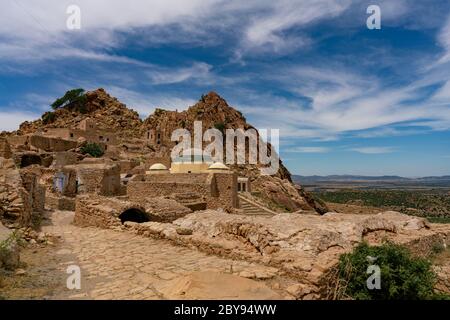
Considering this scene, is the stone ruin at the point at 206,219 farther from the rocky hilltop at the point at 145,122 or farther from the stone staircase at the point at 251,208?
the rocky hilltop at the point at 145,122

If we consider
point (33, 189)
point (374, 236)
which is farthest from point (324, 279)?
point (33, 189)

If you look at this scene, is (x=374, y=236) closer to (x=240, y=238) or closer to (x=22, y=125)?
(x=240, y=238)

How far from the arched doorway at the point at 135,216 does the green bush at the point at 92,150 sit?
100ft

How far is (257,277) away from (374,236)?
18.7ft

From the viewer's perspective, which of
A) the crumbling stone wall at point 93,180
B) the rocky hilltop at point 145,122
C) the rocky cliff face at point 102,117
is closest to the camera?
the crumbling stone wall at point 93,180

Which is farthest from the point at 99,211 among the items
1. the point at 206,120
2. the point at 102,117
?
the point at 102,117

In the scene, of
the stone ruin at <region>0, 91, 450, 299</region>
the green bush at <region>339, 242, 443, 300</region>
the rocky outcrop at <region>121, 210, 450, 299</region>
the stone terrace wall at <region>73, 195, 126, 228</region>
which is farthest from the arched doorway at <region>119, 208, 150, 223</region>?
the green bush at <region>339, 242, 443, 300</region>

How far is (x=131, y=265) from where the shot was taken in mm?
5738

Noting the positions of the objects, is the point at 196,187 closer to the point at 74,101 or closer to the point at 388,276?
the point at 388,276

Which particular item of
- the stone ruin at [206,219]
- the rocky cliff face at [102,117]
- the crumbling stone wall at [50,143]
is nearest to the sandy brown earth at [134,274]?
the stone ruin at [206,219]

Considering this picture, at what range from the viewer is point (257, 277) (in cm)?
486

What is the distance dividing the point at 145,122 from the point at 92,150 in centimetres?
2130

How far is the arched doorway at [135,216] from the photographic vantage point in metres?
10.3
